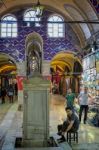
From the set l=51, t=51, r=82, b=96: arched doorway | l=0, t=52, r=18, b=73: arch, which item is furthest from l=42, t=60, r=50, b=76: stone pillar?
l=0, t=52, r=18, b=73: arch

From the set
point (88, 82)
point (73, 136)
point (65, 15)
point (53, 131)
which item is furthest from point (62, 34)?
point (73, 136)

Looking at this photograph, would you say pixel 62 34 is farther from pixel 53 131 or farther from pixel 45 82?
pixel 45 82

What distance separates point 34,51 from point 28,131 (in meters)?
19.7

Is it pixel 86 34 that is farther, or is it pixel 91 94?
pixel 86 34

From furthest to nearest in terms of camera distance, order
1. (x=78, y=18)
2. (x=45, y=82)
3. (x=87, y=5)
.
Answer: (x=78, y=18), (x=87, y=5), (x=45, y=82)

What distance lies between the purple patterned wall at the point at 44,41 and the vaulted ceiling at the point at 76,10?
2.46ft

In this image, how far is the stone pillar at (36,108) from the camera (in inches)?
408

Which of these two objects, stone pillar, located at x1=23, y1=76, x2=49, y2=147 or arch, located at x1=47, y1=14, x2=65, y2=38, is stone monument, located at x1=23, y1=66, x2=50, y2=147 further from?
arch, located at x1=47, y1=14, x2=65, y2=38

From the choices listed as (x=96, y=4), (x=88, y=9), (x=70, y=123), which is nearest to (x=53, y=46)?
(x=88, y=9)

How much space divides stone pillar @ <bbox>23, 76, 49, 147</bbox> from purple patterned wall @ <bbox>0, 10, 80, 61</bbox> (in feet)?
58.3

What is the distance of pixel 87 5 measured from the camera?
834 inches

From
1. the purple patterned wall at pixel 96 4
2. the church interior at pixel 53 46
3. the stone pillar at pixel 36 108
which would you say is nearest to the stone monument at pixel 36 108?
the stone pillar at pixel 36 108

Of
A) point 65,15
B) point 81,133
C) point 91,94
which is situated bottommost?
point 81,133

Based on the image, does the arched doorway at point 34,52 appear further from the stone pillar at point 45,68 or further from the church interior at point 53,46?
the stone pillar at point 45,68
